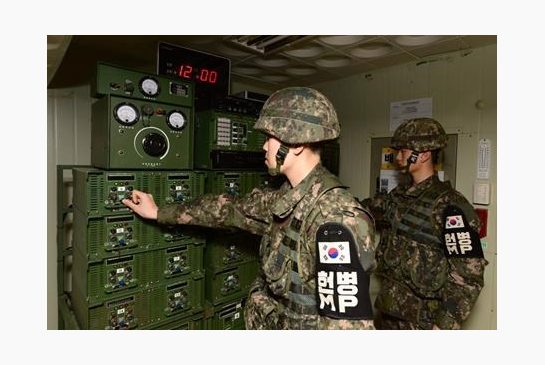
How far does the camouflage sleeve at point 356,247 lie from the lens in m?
1.18

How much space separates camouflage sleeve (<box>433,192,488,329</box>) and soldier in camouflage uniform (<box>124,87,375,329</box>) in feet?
3.33

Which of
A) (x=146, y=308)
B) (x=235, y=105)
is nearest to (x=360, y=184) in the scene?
(x=235, y=105)

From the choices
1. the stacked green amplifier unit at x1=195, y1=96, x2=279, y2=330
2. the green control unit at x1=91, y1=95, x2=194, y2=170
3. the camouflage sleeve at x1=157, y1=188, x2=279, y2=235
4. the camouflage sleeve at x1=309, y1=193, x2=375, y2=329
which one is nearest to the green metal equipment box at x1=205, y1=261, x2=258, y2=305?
the stacked green amplifier unit at x1=195, y1=96, x2=279, y2=330

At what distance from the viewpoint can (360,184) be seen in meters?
3.25

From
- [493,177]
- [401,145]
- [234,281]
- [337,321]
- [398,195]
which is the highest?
[401,145]

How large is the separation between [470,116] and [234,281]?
2.27 m

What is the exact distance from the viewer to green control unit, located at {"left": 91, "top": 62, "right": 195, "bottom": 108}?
5.46ft

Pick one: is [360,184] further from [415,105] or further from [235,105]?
[235,105]

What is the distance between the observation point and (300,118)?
1434 mm

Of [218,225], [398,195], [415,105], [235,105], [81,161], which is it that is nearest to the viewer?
[218,225]

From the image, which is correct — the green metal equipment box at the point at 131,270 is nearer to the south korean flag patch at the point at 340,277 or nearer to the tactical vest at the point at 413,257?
the south korean flag patch at the point at 340,277

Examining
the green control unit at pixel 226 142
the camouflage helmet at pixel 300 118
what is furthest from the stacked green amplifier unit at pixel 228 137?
the camouflage helmet at pixel 300 118

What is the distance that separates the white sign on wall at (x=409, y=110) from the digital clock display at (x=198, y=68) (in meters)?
1.59

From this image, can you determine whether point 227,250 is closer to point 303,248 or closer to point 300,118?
point 303,248
